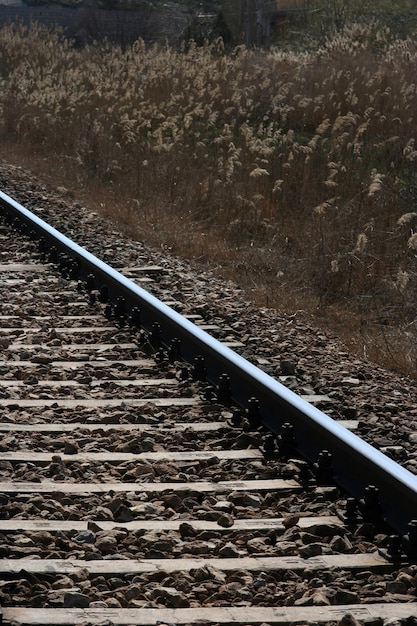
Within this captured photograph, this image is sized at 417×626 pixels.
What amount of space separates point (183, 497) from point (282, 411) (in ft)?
2.83

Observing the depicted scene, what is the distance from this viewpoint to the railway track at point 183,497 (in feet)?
10.5

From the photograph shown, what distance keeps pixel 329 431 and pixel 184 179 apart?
A: 834 cm

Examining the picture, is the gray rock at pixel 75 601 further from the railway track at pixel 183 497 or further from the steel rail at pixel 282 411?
the steel rail at pixel 282 411

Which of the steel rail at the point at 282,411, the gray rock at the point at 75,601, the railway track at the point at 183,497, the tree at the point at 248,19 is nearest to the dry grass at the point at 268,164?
the steel rail at the point at 282,411

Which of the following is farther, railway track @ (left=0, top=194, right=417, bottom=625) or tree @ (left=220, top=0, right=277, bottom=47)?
tree @ (left=220, top=0, right=277, bottom=47)

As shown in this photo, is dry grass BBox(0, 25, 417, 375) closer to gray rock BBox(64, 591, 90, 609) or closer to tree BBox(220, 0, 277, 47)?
gray rock BBox(64, 591, 90, 609)

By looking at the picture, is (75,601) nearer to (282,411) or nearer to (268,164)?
(282,411)

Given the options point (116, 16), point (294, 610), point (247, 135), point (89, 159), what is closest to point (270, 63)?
point (89, 159)

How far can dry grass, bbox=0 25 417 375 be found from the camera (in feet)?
27.3

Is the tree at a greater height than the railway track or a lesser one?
greater

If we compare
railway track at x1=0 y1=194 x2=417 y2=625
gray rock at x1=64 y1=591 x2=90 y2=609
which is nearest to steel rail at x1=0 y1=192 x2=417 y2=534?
railway track at x1=0 y1=194 x2=417 y2=625

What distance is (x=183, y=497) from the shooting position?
4062 mm

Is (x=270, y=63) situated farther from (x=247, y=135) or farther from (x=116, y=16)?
(x=116, y=16)

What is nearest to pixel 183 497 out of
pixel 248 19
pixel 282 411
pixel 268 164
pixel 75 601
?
pixel 282 411
